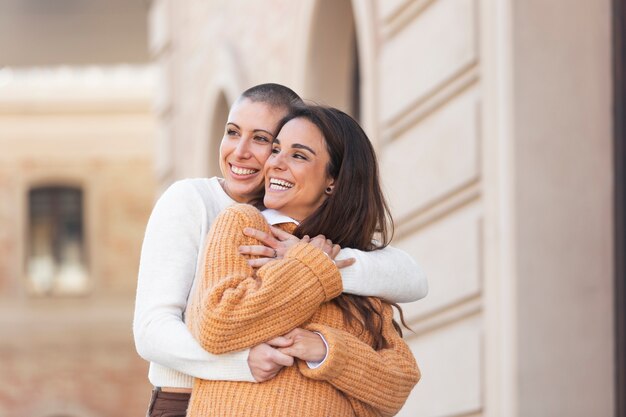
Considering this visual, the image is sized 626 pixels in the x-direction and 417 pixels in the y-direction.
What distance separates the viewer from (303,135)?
3219 mm

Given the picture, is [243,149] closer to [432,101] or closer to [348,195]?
[348,195]

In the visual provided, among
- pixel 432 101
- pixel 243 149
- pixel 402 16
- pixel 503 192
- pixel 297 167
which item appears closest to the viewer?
pixel 297 167

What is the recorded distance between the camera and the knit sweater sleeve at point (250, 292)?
2979 millimetres

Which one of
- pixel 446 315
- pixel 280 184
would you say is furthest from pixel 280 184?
pixel 446 315

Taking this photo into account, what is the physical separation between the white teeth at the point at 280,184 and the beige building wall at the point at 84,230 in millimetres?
20008

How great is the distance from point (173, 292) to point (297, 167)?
0.42 m

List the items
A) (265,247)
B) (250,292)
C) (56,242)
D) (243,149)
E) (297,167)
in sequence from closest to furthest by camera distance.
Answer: (250,292) < (265,247) < (297,167) < (243,149) < (56,242)

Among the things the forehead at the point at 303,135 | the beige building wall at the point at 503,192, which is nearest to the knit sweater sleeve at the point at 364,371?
the forehead at the point at 303,135

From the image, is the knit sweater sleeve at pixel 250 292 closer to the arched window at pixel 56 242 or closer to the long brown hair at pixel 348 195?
the long brown hair at pixel 348 195

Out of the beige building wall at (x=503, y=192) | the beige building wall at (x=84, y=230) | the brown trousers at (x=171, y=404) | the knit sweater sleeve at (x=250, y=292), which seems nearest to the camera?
the knit sweater sleeve at (x=250, y=292)

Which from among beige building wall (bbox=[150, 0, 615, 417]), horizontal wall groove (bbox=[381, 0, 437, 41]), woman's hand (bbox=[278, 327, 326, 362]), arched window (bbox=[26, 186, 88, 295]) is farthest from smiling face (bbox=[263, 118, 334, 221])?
arched window (bbox=[26, 186, 88, 295])

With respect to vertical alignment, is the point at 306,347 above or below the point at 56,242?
below

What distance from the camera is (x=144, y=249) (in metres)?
3.39

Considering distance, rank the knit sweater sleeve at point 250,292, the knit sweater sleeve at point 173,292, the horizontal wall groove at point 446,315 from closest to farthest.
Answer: the knit sweater sleeve at point 250,292
the knit sweater sleeve at point 173,292
the horizontal wall groove at point 446,315
